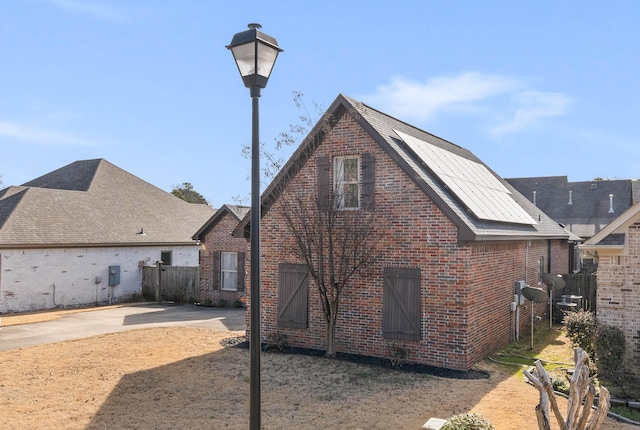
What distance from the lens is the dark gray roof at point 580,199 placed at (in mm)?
39416

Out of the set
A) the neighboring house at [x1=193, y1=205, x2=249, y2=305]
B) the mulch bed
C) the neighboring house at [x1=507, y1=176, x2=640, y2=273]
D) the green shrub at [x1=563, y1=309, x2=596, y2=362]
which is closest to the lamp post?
the mulch bed

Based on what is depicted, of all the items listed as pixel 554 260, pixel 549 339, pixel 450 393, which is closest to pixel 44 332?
pixel 450 393

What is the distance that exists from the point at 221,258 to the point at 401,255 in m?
13.7

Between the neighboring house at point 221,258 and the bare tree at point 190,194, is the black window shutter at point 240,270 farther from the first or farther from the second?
the bare tree at point 190,194

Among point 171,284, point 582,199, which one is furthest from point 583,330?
point 582,199

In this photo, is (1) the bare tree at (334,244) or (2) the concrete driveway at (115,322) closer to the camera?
(1) the bare tree at (334,244)

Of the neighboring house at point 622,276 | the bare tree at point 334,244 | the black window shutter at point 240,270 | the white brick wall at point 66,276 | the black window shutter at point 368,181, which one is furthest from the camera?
the black window shutter at point 240,270

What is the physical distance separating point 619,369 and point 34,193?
83.4ft

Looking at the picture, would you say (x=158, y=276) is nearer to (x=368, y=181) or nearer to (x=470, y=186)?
(x=368, y=181)

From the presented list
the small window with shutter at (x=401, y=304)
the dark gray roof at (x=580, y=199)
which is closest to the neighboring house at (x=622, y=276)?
the small window with shutter at (x=401, y=304)

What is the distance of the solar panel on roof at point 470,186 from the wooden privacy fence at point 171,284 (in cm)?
1405

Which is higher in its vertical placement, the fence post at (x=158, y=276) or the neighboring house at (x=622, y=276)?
the neighboring house at (x=622, y=276)

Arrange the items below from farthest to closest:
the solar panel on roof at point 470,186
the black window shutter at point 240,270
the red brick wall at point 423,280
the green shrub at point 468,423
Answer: the black window shutter at point 240,270 → the solar panel on roof at point 470,186 → the red brick wall at point 423,280 → the green shrub at point 468,423

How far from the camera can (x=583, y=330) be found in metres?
11.3
